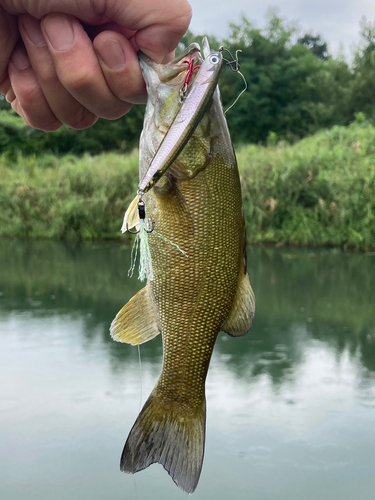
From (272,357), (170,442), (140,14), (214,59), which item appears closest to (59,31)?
(140,14)

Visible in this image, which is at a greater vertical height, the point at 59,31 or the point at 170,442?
the point at 59,31

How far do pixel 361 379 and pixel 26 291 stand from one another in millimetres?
6259

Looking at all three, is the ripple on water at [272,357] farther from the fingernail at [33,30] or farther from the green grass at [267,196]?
the fingernail at [33,30]

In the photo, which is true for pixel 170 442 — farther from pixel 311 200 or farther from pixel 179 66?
pixel 311 200

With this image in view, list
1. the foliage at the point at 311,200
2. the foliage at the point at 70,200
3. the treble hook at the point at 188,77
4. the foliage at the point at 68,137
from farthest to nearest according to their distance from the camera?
the foliage at the point at 68,137, the foliage at the point at 70,200, the foliage at the point at 311,200, the treble hook at the point at 188,77

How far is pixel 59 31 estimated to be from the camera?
1358 millimetres

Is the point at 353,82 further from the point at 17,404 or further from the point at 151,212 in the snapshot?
the point at 151,212

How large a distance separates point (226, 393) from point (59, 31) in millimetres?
5819

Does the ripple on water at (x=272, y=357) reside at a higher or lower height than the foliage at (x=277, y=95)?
lower

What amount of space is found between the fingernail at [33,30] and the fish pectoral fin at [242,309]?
0.76 meters

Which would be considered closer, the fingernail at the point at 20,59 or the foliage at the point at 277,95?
the fingernail at the point at 20,59

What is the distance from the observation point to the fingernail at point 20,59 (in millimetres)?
1558

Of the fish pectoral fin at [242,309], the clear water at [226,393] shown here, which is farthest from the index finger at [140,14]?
the clear water at [226,393]

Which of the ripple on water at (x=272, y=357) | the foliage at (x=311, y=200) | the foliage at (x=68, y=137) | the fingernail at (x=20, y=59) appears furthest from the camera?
the foliage at (x=68, y=137)
